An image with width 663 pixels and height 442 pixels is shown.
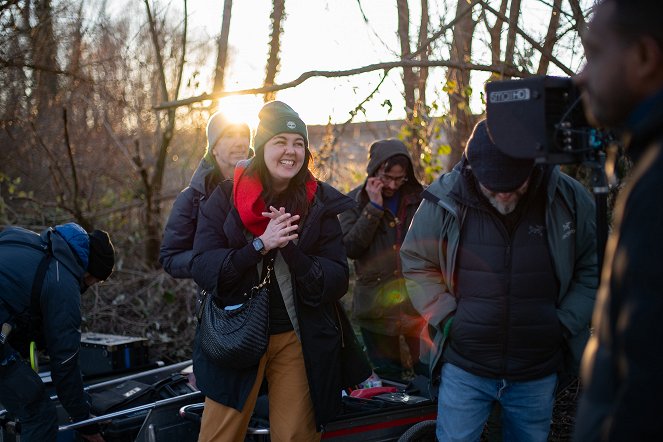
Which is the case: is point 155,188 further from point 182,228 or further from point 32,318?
point 32,318

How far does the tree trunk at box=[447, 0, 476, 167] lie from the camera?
5.97 metres

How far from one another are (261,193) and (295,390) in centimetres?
95

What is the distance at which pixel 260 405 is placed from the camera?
12.6 feet

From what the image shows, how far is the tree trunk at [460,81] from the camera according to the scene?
5.97m

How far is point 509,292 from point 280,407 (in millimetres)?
1204

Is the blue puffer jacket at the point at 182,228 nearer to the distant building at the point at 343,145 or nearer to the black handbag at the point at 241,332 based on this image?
the black handbag at the point at 241,332

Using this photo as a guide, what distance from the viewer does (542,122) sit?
2.38 meters

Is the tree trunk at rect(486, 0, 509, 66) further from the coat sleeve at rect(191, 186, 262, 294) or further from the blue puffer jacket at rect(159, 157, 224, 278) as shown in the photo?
the coat sleeve at rect(191, 186, 262, 294)

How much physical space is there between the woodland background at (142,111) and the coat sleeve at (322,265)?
140 centimetres

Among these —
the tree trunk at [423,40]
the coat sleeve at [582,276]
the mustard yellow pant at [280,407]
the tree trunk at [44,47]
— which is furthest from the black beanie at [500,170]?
the tree trunk at [44,47]

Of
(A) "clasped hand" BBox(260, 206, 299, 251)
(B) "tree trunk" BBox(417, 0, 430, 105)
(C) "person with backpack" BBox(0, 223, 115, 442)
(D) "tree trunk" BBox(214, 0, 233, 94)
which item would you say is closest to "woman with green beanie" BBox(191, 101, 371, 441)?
(A) "clasped hand" BBox(260, 206, 299, 251)

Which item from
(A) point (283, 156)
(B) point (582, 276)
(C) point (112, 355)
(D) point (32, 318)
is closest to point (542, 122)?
(B) point (582, 276)

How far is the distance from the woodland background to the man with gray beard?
5.45 feet

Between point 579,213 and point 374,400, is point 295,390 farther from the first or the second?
point 579,213
